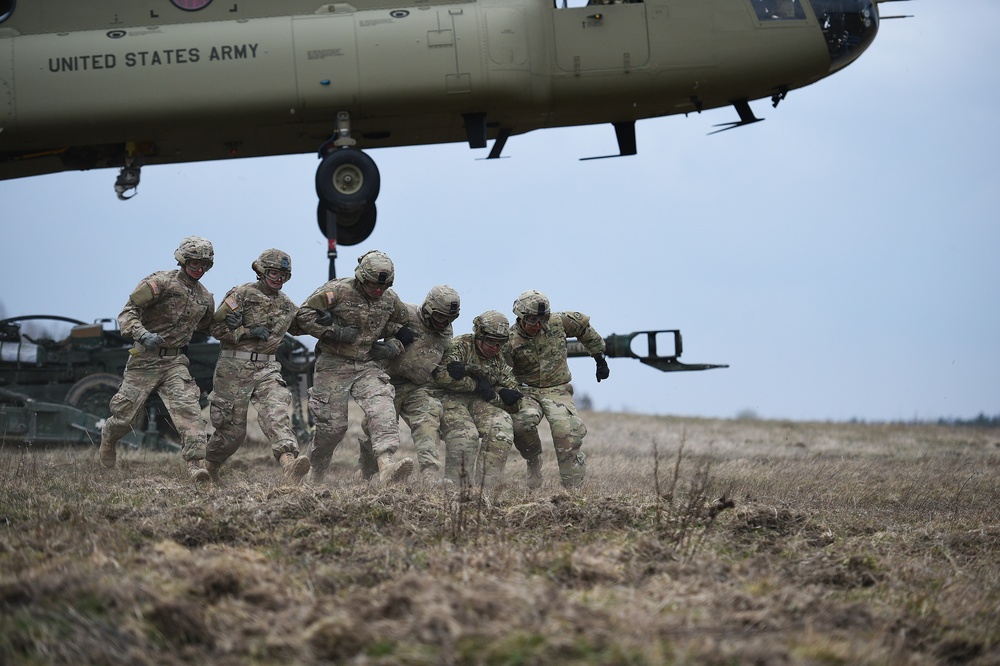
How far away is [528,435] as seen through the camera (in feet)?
34.9

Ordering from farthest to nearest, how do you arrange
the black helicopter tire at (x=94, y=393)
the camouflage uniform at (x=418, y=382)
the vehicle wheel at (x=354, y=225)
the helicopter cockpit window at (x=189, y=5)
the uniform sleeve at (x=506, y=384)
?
the black helicopter tire at (x=94, y=393)
the vehicle wheel at (x=354, y=225)
the helicopter cockpit window at (x=189, y=5)
the uniform sleeve at (x=506, y=384)
the camouflage uniform at (x=418, y=382)

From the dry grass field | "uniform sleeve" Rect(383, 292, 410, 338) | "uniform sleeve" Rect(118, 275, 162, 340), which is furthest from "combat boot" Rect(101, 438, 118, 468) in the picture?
"uniform sleeve" Rect(383, 292, 410, 338)

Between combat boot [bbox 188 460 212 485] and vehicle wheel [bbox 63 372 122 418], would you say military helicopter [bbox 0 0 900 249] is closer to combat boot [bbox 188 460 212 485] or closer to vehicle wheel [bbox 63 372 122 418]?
vehicle wheel [bbox 63 372 122 418]

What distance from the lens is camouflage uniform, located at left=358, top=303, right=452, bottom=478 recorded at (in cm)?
975

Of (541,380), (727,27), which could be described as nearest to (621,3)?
(727,27)

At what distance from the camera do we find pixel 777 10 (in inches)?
496

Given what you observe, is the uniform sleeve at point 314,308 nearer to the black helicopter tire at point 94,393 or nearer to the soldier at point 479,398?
the soldier at point 479,398

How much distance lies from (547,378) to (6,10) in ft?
22.9

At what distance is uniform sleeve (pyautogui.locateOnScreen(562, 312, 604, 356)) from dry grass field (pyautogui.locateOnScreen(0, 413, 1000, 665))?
176 cm

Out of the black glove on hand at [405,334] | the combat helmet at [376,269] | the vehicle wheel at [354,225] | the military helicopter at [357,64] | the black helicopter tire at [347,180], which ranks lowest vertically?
the black glove on hand at [405,334]

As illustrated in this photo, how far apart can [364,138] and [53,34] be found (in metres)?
3.37

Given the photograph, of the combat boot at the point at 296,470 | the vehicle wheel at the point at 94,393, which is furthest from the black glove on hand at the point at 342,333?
the vehicle wheel at the point at 94,393

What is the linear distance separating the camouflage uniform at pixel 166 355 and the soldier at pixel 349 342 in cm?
90

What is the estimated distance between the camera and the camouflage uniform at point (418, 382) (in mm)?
9750
